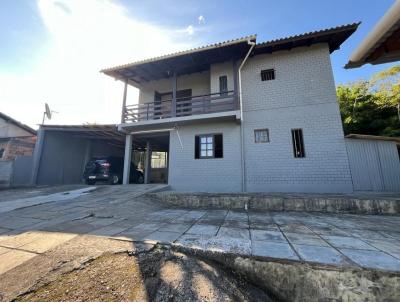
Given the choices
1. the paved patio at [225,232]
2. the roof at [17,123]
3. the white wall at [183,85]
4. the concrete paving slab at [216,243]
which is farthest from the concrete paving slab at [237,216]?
the roof at [17,123]

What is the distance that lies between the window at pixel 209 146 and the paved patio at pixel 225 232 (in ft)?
11.7

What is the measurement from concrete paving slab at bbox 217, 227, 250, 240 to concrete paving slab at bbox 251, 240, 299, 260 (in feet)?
0.98

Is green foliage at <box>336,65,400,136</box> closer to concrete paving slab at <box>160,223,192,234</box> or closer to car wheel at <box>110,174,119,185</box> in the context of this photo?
concrete paving slab at <box>160,223,192,234</box>

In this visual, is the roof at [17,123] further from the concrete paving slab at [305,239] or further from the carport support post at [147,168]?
the concrete paving slab at [305,239]

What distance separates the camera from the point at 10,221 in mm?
4301

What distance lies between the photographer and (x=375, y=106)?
47.4 ft

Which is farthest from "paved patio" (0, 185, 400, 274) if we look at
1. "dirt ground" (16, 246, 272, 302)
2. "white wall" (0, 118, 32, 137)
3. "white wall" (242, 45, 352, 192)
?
"white wall" (0, 118, 32, 137)

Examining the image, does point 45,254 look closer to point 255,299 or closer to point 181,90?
point 255,299

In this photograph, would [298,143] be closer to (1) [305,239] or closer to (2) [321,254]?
(1) [305,239]

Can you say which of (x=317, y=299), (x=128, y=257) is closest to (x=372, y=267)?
(x=317, y=299)

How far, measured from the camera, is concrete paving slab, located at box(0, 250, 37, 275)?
2340 millimetres

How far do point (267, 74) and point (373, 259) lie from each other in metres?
7.94

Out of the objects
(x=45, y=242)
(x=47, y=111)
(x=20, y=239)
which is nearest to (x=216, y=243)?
(x=45, y=242)

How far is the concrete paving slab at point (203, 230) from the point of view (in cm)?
344
